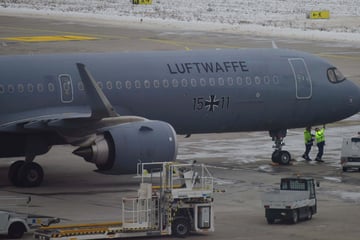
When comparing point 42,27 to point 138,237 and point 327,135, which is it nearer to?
point 327,135

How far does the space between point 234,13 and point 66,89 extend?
8309 cm

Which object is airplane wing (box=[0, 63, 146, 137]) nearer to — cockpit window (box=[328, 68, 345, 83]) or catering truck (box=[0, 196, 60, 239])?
catering truck (box=[0, 196, 60, 239])

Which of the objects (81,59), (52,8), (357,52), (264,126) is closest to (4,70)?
(81,59)

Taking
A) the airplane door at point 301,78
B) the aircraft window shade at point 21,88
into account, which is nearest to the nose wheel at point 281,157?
the airplane door at point 301,78

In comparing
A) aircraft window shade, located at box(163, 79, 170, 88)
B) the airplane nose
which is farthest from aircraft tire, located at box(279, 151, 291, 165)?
aircraft window shade, located at box(163, 79, 170, 88)

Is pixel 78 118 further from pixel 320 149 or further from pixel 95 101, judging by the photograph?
pixel 320 149

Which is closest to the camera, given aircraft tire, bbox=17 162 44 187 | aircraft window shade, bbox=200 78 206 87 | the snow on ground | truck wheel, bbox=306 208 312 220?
truck wheel, bbox=306 208 312 220

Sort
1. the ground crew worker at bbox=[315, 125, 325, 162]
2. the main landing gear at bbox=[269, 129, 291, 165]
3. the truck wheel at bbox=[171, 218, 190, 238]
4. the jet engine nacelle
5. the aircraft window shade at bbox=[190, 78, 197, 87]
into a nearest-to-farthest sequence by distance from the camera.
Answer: the truck wheel at bbox=[171, 218, 190, 238] → the jet engine nacelle → the aircraft window shade at bbox=[190, 78, 197, 87] → the main landing gear at bbox=[269, 129, 291, 165] → the ground crew worker at bbox=[315, 125, 325, 162]

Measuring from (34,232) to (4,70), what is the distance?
10929 millimetres

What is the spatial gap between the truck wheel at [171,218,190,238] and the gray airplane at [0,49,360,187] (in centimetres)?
416

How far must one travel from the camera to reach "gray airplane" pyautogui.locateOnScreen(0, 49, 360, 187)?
36312 mm

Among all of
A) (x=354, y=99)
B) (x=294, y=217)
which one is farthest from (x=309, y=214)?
(x=354, y=99)

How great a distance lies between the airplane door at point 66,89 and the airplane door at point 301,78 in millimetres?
8915

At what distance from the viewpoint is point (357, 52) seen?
266 feet
